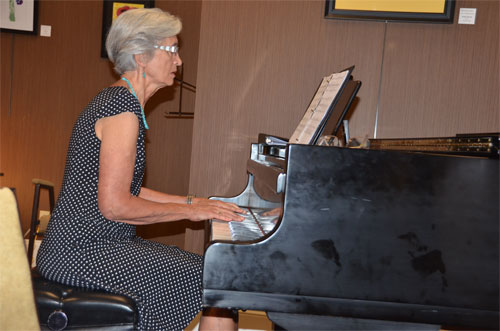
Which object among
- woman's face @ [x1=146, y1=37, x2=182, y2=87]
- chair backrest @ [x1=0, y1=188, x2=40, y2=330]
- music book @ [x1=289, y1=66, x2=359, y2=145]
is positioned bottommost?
chair backrest @ [x1=0, y1=188, x2=40, y2=330]

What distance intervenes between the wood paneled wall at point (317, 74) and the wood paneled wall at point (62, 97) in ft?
4.31

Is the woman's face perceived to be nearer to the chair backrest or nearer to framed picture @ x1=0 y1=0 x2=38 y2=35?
the chair backrest

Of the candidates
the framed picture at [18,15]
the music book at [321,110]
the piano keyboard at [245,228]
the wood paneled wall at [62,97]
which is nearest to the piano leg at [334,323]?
the piano keyboard at [245,228]

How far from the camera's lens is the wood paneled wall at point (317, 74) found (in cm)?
280

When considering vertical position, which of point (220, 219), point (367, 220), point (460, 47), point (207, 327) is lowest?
point (207, 327)

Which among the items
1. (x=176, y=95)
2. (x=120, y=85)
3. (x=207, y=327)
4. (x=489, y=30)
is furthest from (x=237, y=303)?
(x=176, y=95)

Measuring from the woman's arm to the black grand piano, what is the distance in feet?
1.25

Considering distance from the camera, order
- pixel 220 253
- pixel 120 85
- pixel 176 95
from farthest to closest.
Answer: pixel 176 95, pixel 120 85, pixel 220 253

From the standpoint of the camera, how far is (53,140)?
4406 mm

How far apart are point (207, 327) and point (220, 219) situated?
424mm

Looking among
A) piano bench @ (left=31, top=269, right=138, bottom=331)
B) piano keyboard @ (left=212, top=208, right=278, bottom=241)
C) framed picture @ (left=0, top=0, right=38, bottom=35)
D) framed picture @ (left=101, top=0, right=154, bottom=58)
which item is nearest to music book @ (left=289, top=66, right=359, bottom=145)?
piano keyboard @ (left=212, top=208, right=278, bottom=241)

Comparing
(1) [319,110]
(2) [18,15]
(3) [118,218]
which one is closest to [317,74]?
(1) [319,110]

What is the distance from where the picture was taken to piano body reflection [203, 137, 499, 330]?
1.24 m

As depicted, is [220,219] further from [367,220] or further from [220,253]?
[367,220]
